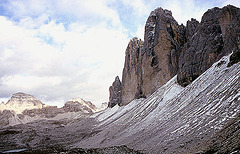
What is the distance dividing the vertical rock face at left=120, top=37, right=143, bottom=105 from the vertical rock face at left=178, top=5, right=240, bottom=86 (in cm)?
3410

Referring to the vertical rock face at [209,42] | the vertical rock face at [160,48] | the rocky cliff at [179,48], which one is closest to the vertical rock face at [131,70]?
the rocky cliff at [179,48]

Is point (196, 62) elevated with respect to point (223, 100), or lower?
elevated

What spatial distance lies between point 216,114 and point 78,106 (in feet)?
595

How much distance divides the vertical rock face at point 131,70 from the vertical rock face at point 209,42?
3410cm

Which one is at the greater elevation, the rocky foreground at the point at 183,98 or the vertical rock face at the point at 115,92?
the vertical rock face at the point at 115,92

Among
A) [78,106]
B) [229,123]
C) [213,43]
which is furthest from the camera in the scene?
[78,106]

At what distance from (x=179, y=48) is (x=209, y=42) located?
16.5m

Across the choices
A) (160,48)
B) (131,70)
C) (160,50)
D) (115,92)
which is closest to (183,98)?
(160,50)

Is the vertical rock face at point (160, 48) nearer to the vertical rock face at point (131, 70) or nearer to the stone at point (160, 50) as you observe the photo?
the stone at point (160, 50)

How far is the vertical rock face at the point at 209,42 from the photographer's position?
24078 millimetres

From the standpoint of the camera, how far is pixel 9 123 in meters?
146

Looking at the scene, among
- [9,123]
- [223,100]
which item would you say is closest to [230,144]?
[223,100]

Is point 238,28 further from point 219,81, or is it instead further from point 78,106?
point 78,106

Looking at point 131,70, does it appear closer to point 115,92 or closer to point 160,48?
point 160,48
